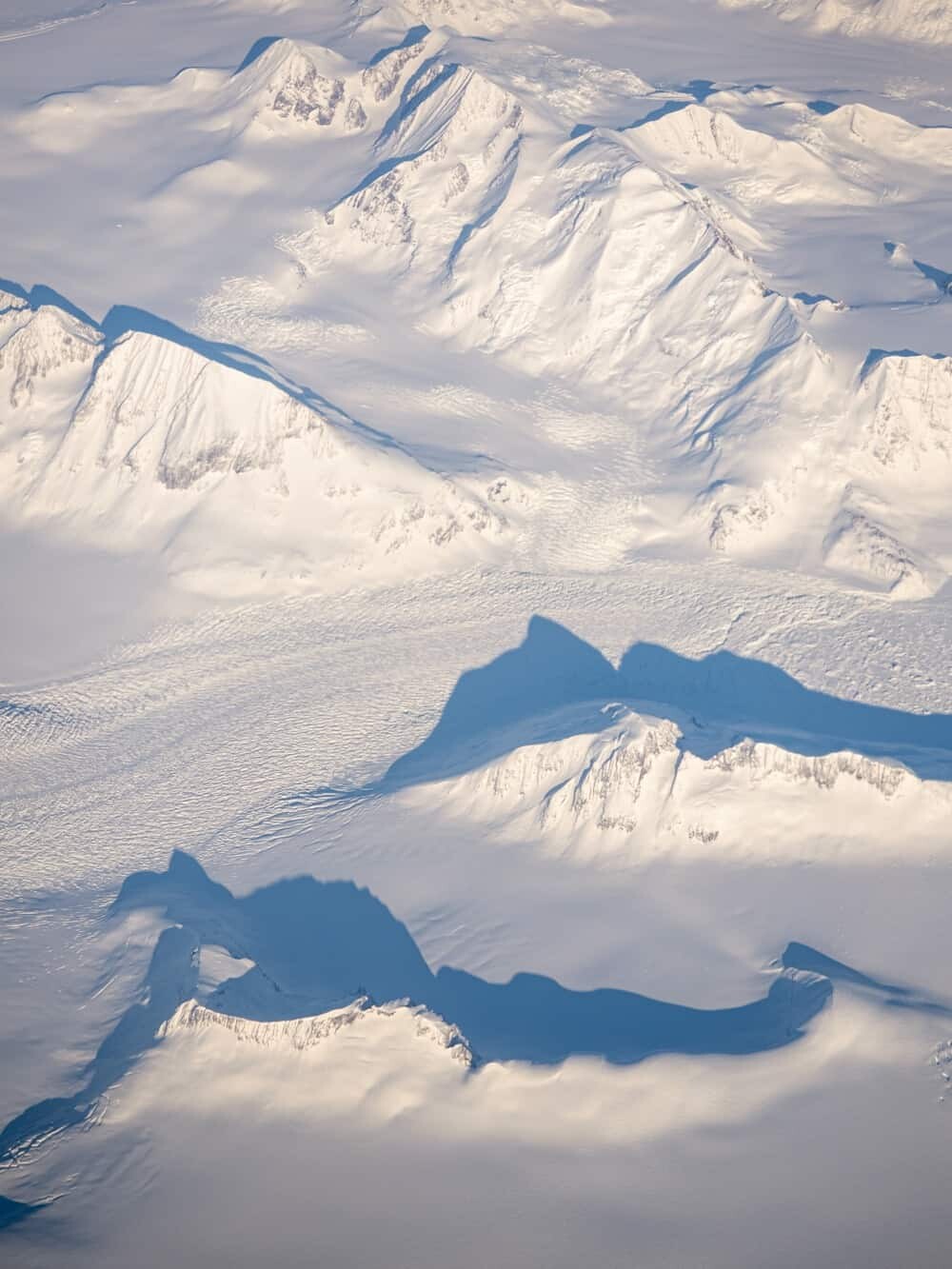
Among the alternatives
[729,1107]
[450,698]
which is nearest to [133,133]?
[450,698]

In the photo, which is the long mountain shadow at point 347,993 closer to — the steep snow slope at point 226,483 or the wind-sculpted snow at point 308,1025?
the wind-sculpted snow at point 308,1025

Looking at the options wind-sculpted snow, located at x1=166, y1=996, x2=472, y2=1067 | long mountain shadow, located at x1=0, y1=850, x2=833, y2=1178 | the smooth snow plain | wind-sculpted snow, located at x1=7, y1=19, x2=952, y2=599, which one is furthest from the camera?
wind-sculpted snow, located at x1=7, y1=19, x2=952, y2=599

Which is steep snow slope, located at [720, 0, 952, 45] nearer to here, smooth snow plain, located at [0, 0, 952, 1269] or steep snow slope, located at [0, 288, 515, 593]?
smooth snow plain, located at [0, 0, 952, 1269]

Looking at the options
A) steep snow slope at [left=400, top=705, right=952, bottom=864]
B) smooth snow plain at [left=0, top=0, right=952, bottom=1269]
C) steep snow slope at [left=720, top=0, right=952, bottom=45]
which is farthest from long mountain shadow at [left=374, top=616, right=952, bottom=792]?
steep snow slope at [left=720, top=0, right=952, bottom=45]

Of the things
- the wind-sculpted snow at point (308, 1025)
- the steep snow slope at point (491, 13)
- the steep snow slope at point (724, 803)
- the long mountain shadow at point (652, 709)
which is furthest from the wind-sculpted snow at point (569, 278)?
the wind-sculpted snow at point (308, 1025)

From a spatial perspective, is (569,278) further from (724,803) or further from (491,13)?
(491,13)

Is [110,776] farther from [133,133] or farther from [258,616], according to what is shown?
[133,133]
